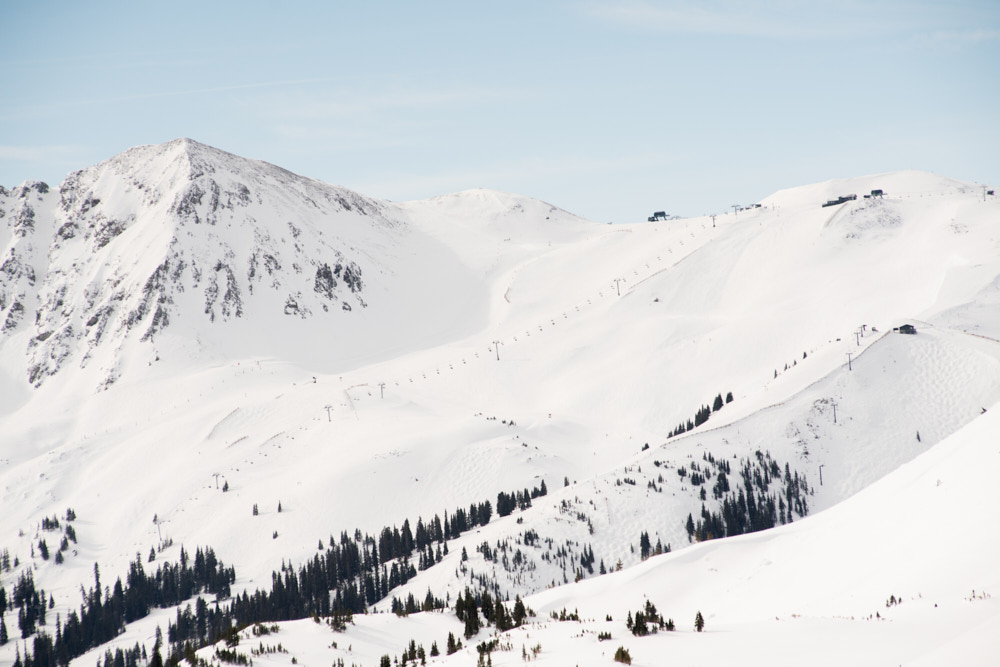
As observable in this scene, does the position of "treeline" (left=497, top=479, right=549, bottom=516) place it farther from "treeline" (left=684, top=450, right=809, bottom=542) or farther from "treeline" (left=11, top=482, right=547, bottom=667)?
"treeline" (left=684, top=450, right=809, bottom=542)

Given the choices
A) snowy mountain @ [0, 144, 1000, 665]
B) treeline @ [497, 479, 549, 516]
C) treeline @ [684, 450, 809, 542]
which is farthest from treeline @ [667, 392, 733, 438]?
treeline @ [497, 479, 549, 516]

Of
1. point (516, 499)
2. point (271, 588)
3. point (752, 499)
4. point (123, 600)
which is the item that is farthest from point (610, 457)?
point (123, 600)

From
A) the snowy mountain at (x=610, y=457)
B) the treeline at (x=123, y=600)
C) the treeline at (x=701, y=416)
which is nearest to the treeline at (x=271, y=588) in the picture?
the treeline at (x=123, y=600)

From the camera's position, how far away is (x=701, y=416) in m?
126

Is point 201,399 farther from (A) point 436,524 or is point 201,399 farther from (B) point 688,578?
(B) point 688,578

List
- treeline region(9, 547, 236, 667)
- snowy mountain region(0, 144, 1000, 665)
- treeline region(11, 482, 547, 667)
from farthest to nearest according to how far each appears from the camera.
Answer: treeline region(9, 547, 236, 667) → treeline region(11, 482, 547, 667) → snowy mountain region(0, 144, 1000, 665)

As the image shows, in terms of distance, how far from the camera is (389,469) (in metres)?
124

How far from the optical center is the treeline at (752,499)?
310 feet

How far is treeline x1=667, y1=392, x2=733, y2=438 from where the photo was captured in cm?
12431

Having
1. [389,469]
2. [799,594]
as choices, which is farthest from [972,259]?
[799,594]

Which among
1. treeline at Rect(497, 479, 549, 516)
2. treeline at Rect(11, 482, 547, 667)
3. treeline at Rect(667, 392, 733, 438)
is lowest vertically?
treeline at Rect(11, 482, 547, 667)

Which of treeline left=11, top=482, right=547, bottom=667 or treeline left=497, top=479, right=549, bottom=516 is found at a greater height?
treeline left=497, top=479, right=549, bottom=516

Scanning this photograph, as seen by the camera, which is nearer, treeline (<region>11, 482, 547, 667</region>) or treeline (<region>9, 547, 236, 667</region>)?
treeline (<region>11, 482, 547, 667</region>)

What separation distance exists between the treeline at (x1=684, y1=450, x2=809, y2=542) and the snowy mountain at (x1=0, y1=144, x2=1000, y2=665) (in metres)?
0.46
